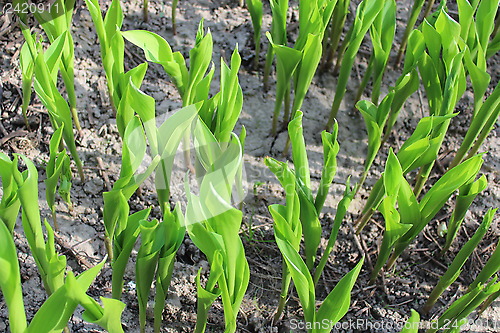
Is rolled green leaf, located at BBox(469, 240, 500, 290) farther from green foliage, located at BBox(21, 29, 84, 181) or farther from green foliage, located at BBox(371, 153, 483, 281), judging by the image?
green foliage, located at BBox(21, 29, 84, 181)

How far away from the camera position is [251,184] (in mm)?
1620

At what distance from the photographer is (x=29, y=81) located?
1.42 m

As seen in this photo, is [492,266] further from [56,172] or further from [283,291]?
[56,172]

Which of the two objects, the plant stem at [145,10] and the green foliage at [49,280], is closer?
the green foliage at [49,280]

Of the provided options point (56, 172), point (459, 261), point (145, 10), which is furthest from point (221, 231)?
point (145, 10)

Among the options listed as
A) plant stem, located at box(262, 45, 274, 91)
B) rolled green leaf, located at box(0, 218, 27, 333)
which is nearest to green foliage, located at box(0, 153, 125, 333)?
rolled green leaf, located at box(0, 218, 27, 333)

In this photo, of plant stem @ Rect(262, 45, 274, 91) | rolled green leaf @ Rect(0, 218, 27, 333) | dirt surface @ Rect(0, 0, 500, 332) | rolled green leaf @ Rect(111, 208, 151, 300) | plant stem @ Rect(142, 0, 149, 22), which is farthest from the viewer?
plant stem @ Rect(142, 0, 149, 22)

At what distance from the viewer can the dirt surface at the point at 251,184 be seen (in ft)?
4.50

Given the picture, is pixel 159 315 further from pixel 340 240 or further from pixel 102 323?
pixel 340 240

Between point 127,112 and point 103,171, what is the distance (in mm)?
365

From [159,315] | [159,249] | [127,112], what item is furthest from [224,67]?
[159,315]

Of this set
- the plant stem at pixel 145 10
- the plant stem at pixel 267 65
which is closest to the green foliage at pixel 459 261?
the plant stem at pixel 267 65

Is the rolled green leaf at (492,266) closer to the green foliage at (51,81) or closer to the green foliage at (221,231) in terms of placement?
the green foliage at (221,231)

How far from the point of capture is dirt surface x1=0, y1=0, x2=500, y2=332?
1372 millimetres
